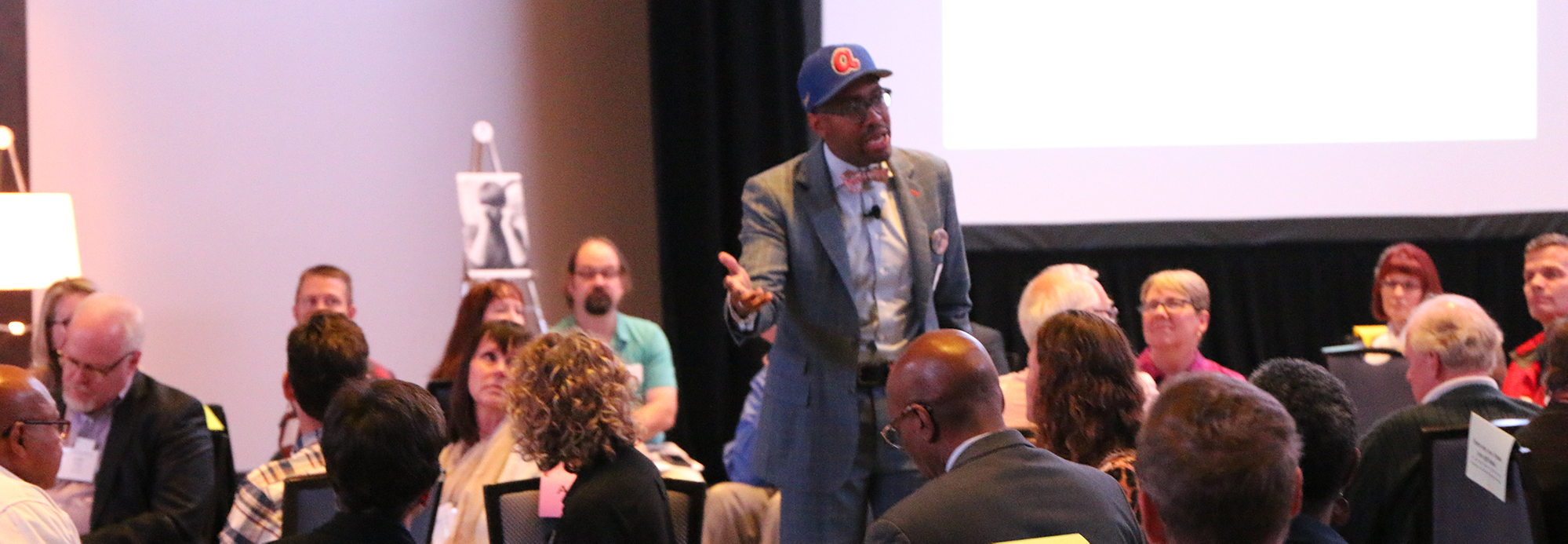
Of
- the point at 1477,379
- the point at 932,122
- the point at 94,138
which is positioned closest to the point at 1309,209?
the point at 932,122

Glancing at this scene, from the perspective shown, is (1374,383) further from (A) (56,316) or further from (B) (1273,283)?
(A) (56,316)

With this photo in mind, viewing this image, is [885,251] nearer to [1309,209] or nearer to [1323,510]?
[1323,510]

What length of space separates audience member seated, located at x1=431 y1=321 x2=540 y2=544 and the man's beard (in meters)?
1.30

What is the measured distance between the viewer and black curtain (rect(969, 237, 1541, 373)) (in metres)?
5.53

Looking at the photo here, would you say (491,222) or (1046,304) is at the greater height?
(491,222)

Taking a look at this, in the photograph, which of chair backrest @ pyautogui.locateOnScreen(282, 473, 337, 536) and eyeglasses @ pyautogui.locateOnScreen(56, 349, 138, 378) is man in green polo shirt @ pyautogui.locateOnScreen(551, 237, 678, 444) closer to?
eyeglasses @ pyautogui.locateOnScreen(56, 349, 138, 378)

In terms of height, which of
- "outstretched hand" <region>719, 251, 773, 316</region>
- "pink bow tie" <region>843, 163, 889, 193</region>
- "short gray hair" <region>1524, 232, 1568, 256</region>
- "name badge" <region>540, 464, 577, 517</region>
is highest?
"pink bow tie" <region>843, 163, 889, 193</region>

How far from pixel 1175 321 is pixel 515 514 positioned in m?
2.08

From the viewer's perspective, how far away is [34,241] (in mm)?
4449

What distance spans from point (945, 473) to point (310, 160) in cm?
453

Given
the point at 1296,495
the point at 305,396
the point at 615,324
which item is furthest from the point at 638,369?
the point at 1296,495

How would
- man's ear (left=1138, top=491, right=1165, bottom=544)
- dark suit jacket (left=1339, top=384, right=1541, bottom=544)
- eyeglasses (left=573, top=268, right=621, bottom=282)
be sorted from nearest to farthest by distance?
man's ear (left=1138, top=491, right=1165, bottom=544) < dark suit jacket (left=1339, top=384, right=1541, bottom=544) < eyeglasses (left=573, top=268, right=621, bottom=282)

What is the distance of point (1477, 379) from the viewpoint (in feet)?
10.2

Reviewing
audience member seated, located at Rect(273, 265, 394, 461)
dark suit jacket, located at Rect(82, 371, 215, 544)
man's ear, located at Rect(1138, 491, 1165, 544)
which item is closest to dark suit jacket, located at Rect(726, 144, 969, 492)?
man's ear, located at Rect(1138, 491, 1165, 544)
